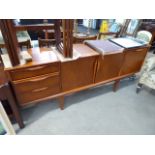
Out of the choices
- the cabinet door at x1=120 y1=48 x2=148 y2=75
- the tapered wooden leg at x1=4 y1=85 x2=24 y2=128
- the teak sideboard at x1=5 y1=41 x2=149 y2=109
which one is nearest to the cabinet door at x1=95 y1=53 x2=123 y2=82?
the teak sideboard at x1=5 y1=41 x2=149 y2=109

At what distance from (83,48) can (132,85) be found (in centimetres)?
122

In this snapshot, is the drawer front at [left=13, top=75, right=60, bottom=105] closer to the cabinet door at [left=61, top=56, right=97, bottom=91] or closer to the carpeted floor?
the cabinet door at [left=61, top=56, right=97, bottom=91]

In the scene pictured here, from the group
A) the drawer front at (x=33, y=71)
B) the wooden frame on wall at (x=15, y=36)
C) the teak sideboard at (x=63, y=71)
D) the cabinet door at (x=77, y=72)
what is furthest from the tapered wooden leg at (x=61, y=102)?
the wooden frame on wall at (x=15, y=36)

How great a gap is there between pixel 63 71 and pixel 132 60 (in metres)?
1.06

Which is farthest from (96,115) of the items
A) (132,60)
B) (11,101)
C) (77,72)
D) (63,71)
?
(11,101)

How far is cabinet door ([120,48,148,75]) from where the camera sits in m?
1.71

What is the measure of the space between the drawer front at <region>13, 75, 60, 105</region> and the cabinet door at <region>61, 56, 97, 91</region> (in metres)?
0.10

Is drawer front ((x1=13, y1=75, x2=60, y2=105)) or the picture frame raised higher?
drawer front ((x1=13, y1=75, x2=60, y2=105))

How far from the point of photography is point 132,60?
5.97 ft

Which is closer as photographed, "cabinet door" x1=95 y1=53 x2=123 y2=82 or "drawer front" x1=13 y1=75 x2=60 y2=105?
"drawer front" x1=13 y1=75 x2=60 y2=105

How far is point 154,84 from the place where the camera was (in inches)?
69.9

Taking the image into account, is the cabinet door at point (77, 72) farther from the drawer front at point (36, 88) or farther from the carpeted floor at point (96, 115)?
the carpeted floor at point (96, 115)
